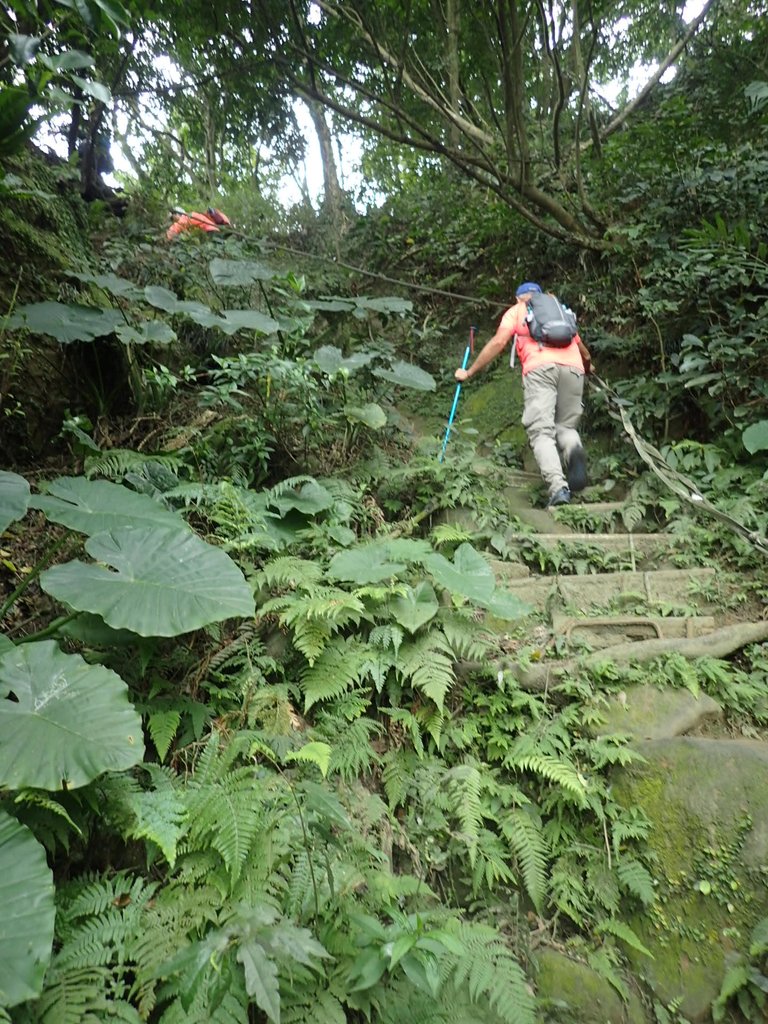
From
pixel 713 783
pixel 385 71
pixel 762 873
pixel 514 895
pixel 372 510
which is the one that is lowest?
pixel 514 895

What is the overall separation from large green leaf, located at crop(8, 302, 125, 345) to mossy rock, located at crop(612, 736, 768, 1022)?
3.95 m

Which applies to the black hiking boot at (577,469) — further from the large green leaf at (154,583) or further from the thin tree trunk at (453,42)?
the thin tree trunk at (453,42)

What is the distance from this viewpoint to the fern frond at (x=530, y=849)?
219 cm

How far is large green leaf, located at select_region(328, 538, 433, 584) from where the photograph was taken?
9.28 feet

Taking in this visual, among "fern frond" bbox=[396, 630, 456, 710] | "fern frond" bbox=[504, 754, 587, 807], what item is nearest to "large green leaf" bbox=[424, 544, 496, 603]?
"fern frond" bbox=[396, 630, 456, 710]

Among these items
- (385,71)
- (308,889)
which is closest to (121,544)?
(308,889)

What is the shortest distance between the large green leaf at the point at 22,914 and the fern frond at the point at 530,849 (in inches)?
66.1

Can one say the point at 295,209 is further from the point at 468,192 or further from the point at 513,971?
the point at 513,971

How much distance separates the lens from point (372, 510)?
4043 mm

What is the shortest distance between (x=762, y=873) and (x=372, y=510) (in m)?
2.83

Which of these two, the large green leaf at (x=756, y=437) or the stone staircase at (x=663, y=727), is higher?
the large green leaf at (x=756, y=437)

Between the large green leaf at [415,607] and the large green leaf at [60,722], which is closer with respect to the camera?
the large green leaf at [60,722]

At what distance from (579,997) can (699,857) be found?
69 cm

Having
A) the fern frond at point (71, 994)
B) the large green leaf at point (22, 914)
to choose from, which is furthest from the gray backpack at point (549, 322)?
the fern frond at point (71, 994)
